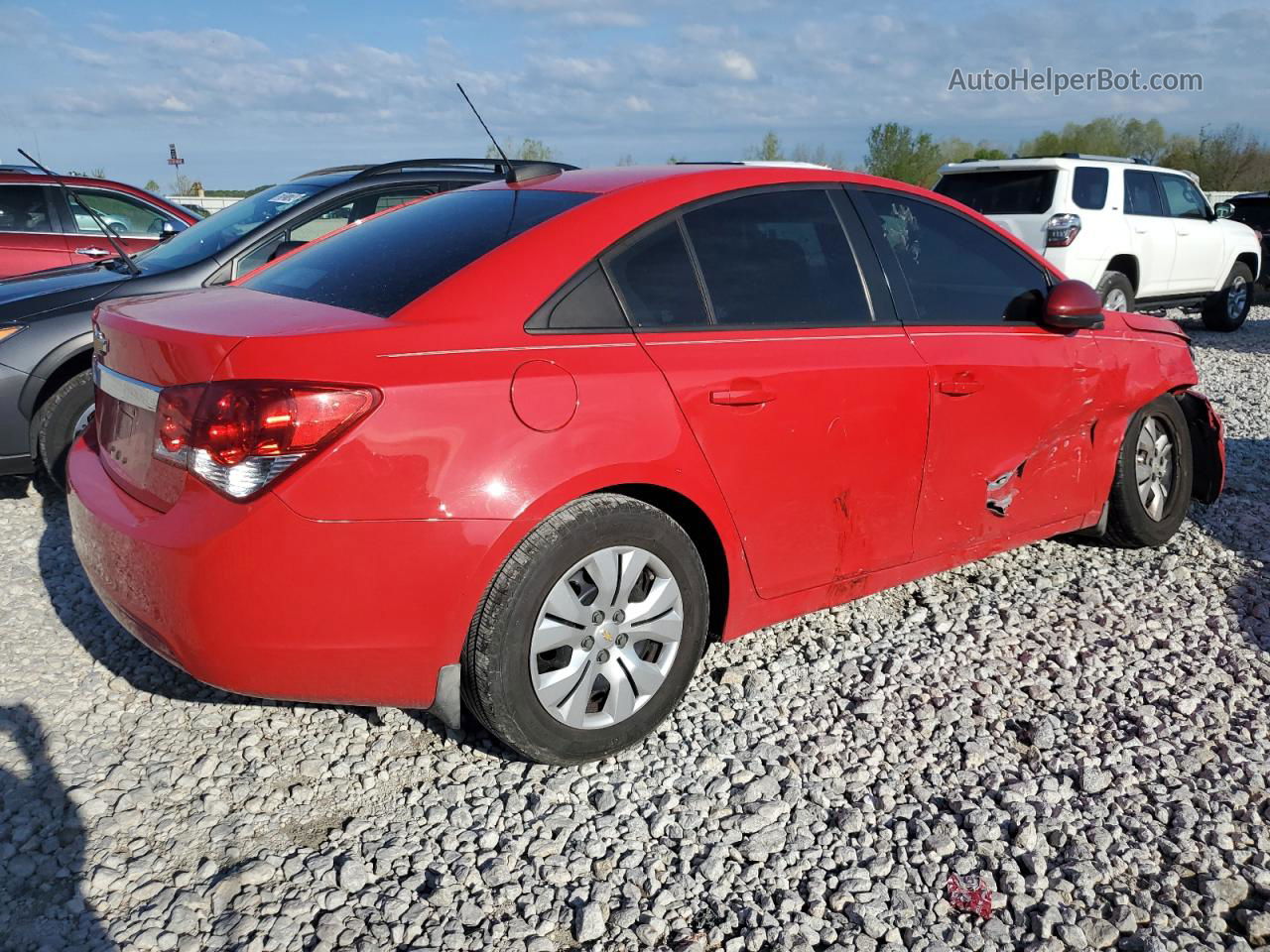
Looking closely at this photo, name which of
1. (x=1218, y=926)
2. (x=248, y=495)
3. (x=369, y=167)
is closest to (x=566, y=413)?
(x=248, y=495)

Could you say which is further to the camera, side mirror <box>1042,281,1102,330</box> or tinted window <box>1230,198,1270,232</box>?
tinted window <box>1230,198,1270,232</box>

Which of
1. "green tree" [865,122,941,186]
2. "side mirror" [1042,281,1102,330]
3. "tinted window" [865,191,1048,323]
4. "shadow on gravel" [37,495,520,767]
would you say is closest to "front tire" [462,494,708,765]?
"shadow on gravel" [37,495,520,767]

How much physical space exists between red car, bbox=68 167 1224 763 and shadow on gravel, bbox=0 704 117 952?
1.67ft

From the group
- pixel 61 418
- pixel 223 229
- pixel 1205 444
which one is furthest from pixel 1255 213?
pixel 61 418

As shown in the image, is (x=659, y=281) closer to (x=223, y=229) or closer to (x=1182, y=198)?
(x=223, y=229)

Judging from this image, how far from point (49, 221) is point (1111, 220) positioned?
10066 millimetres

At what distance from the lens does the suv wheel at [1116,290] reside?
11.0 m

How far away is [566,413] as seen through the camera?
282 cm

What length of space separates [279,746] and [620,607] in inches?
44.8

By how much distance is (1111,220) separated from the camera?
10.9m

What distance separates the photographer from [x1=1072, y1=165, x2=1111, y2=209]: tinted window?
10656 mm

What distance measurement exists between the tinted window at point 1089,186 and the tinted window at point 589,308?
9000mm

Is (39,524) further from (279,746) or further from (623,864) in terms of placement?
(623,864)

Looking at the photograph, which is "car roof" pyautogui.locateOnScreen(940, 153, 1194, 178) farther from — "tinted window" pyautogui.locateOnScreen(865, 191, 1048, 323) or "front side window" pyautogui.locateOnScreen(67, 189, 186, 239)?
"front side window" pyautogui.locateOnScreen(67, 189, 186, 239)
